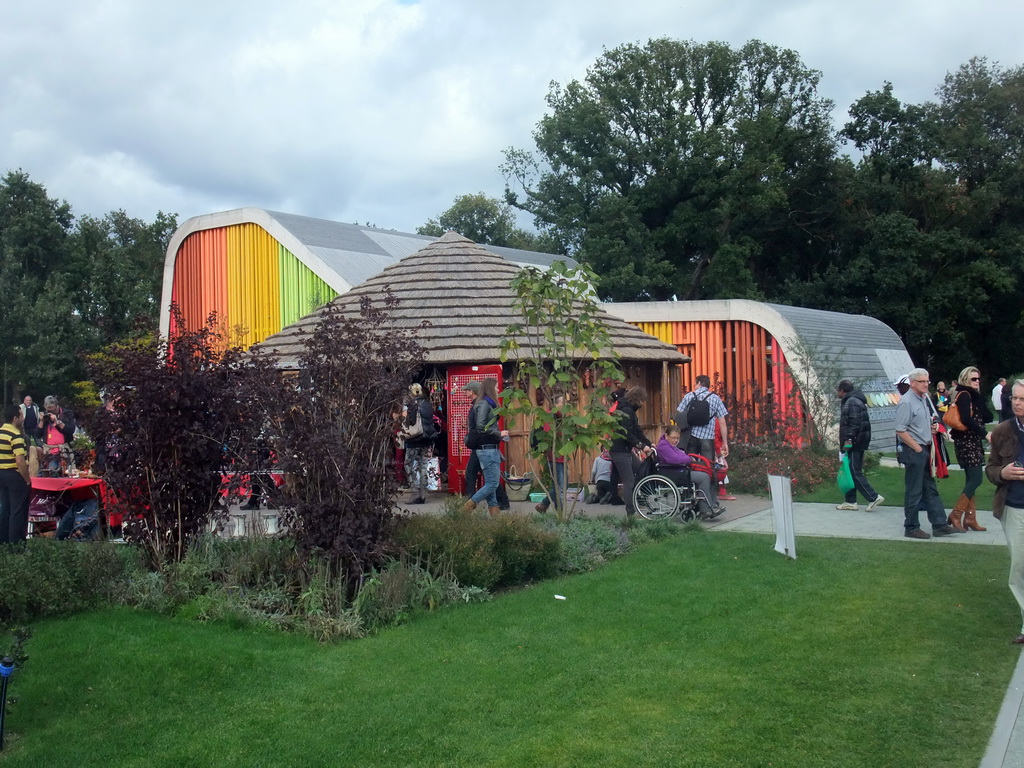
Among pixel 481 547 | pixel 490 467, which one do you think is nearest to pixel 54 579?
pixel 481 547

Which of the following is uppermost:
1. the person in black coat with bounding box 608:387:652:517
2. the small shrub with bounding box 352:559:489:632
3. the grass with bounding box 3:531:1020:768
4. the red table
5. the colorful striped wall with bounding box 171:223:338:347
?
the colorful striped wall with bounding box 171:223:338:347

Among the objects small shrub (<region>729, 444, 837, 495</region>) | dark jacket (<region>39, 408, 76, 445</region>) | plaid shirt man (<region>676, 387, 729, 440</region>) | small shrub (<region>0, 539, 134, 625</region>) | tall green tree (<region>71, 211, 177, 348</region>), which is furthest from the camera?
tall green tree (<region>71, 211, 177, 348</region>)

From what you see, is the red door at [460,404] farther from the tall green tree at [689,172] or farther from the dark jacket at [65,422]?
the tall green tree at [689,172]

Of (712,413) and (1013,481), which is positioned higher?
(712,413)

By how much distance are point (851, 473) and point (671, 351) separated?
20.2 ft

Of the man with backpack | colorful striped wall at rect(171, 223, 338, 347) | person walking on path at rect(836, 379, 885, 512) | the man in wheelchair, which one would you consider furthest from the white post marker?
colorful striped wall at rect(171, 223, 338, 347)

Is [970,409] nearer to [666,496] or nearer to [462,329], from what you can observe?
[666,496]

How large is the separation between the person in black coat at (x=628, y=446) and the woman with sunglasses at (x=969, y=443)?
12.5ft

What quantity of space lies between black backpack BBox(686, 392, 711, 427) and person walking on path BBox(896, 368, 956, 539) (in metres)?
3.41

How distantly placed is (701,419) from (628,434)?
75.4 inches

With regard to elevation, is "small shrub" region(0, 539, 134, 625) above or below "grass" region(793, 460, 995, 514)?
below

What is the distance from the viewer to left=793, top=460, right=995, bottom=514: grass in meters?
14.6

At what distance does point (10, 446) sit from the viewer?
36.2ft

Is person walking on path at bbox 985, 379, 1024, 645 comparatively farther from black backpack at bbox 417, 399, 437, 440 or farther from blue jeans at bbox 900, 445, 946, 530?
black backpack at bbox 417, 399, 437, 440
